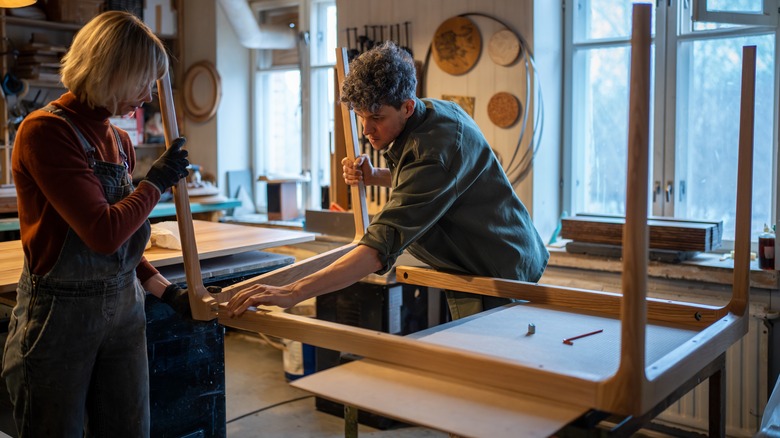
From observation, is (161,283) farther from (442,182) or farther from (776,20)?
(776,20)

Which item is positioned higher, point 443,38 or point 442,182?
point 443,38

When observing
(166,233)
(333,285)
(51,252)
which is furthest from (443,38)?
(51,252)

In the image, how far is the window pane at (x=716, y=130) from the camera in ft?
12.0

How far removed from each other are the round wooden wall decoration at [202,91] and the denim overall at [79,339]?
3714 mm

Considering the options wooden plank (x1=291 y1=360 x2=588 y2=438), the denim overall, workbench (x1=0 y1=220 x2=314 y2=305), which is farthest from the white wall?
wooden plank (x1=291 y1=360 x2=588 y2=438)

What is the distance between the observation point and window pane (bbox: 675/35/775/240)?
12.0 ft

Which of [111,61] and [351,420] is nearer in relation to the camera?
[111,61]

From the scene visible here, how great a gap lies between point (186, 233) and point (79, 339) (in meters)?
0.39

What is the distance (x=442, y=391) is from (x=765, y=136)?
2.78 metres

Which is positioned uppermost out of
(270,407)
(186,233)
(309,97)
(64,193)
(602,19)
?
(602,19)

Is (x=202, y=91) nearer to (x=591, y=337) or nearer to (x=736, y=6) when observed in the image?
(x=736, y=6)

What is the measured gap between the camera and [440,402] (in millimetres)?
1485

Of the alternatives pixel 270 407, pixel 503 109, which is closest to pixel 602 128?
pixel 503 109

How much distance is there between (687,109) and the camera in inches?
152
